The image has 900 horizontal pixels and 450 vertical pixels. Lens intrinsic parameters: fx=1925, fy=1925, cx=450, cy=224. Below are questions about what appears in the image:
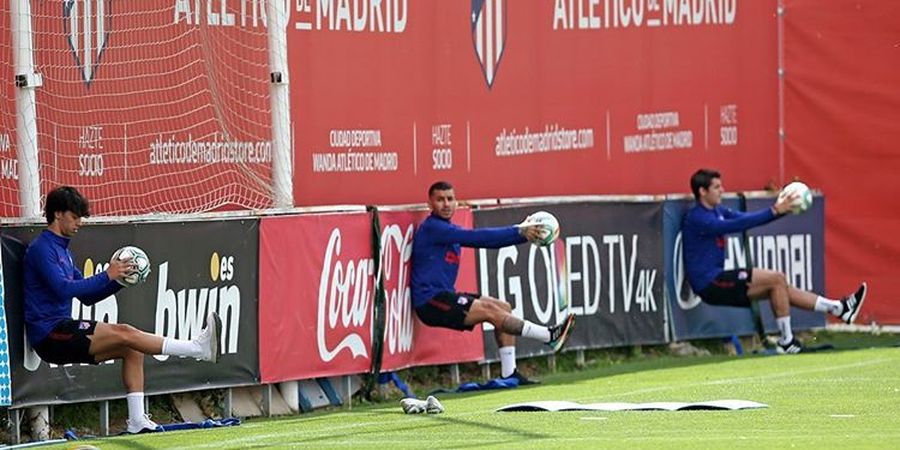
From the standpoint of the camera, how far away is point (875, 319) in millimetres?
22531

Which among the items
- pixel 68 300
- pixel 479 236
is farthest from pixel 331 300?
pixel 68 300

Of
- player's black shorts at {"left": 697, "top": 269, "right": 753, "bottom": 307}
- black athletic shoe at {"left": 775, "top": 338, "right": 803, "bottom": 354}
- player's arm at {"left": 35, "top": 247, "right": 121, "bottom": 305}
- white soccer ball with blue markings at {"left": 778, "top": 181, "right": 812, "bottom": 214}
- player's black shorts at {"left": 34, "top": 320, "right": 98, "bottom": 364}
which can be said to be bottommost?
black athletic shoe at {"left": 775, "top": 338, "right": 803, "bottom": 354}

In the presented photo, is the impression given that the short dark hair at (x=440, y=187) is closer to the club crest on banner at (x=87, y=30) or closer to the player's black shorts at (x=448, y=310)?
the player's black shorts at (x=448, y=310)

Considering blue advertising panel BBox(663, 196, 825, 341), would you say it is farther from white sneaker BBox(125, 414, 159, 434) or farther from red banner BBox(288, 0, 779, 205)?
white sneaker BBox(125, 414, 159, 434)

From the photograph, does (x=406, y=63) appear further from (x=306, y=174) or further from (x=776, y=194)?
(x=776, y=194)

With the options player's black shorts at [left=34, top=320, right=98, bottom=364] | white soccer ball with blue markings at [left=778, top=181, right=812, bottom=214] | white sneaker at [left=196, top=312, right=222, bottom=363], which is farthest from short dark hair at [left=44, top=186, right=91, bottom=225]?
white soccer ball with blue markings at [left=778, top=181, right=812, bottom=214]

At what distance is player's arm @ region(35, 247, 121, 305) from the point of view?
13.4m

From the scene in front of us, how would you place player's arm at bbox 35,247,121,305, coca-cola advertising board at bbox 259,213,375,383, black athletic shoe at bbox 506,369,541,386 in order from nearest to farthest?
player's arm at bbox 35,247,121,305 < coca-cola advertising board at bbox 259,213,375,383 < black athletic shoe at bbox 506,369,541,386

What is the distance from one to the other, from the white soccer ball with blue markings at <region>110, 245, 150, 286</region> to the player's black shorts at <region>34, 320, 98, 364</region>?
0.46m

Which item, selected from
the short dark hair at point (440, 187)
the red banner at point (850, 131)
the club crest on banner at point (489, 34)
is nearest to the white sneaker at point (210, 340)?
the short dark hair at point (440, 187)

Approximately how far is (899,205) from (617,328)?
4.60m

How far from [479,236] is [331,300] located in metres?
1.52

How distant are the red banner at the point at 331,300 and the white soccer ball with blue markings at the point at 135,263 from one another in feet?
6.20

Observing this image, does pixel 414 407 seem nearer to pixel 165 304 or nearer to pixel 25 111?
pixel 165 304
